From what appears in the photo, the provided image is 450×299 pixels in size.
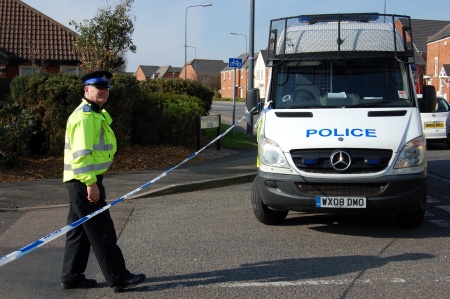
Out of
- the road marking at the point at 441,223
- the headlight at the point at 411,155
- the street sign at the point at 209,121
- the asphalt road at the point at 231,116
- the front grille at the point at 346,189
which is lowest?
the asphalt road at the point at 231,116

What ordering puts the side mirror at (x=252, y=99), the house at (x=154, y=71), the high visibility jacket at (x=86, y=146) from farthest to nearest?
the house at (x=154, y=71) < the side mirror at (x=252, y=99) < the high visibility jacket at (x=86, y=146)

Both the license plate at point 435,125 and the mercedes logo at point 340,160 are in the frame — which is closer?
the mercedes logo at point 340,160

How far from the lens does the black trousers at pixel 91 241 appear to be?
4.93m

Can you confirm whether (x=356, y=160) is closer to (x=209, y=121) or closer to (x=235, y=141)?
(x=209, y=121)

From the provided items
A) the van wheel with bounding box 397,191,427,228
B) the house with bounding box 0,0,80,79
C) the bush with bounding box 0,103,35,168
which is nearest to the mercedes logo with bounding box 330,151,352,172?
the van wheel with bounding box 397,191,427,228

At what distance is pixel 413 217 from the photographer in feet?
23.0

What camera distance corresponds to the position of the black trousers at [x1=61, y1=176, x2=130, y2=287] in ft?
16.2

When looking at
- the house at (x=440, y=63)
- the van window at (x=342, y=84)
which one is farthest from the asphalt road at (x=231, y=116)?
the house at (x=440, y=63)

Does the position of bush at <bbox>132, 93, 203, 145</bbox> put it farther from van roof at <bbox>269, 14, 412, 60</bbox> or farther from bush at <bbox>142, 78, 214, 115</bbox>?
van roof at <bbox>269, 14, 412, 60</bbox>

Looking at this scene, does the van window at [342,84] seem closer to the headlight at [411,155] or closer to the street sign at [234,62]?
the headlight at [411,155]

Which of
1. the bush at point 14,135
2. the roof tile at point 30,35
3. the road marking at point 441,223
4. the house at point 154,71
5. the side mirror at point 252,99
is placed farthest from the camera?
the house at point 154,71

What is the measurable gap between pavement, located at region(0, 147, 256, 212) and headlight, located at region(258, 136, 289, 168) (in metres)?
3.14

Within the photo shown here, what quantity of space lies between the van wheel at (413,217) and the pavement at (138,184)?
13.6 feet

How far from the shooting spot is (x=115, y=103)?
12.7m
